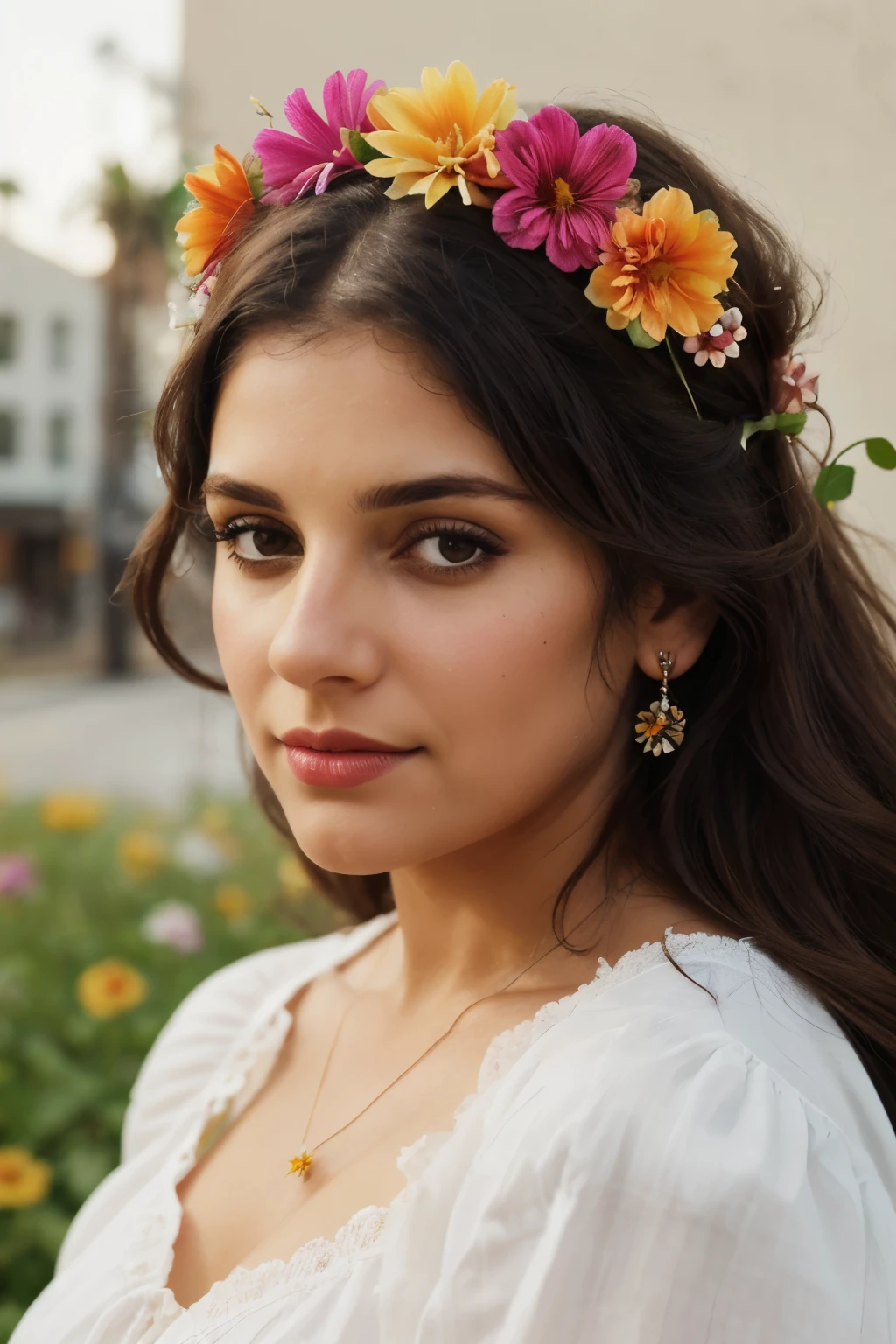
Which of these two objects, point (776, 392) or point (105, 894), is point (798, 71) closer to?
point (776, 392)

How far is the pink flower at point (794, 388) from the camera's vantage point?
1.40 m

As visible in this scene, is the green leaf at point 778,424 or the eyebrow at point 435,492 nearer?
the eyebrow at point 435,492

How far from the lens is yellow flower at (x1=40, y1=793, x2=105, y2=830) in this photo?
280 cm

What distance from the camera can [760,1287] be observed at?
969mm

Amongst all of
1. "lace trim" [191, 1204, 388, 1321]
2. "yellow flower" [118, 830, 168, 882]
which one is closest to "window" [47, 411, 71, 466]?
"yellow flower" [118, 830, 168, 882]

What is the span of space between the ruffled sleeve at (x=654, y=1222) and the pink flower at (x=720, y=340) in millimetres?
686

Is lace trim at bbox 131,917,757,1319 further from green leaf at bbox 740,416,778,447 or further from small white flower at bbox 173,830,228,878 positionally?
small white flower at bbox 173,830,228,878

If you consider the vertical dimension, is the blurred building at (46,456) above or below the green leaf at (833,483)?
below

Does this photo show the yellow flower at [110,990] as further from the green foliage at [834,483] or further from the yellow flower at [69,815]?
the green foliage at [834,483]

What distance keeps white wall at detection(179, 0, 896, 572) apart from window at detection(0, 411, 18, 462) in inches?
58.8

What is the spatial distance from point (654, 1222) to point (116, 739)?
8.08 feet

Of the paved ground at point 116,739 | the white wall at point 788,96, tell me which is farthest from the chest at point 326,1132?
the paved ground at point 116,739

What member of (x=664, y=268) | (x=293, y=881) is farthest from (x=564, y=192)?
(x=293, y=881)

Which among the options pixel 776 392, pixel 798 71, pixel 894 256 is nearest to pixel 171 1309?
pixel 776 392
